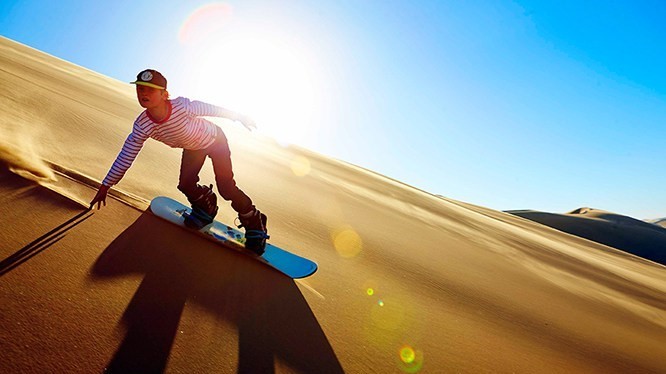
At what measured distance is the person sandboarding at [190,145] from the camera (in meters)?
2.93

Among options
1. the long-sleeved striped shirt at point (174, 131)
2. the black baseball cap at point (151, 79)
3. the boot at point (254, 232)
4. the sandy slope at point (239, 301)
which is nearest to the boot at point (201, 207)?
the sandy slope at point (239, 301)

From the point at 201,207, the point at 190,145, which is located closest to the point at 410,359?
the point at 201,207

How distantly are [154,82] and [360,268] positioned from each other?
3123 millimetres

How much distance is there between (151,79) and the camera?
9.29ft

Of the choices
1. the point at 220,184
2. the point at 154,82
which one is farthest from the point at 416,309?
the point at 154,82

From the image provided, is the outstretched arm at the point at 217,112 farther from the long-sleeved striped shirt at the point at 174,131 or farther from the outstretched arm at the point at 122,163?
the outstretched arm at the point at 122,163

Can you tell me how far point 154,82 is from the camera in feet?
9.34

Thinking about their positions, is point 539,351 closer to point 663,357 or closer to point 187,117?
point 663,357

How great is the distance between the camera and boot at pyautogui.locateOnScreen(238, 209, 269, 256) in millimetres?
3436

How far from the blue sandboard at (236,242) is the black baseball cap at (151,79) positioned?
55.8 inches

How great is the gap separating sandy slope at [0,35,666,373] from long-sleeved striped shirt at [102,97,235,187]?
2.05ft

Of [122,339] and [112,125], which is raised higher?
[112,125]

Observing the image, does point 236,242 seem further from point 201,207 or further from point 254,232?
point 201,207

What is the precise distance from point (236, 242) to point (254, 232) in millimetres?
222
